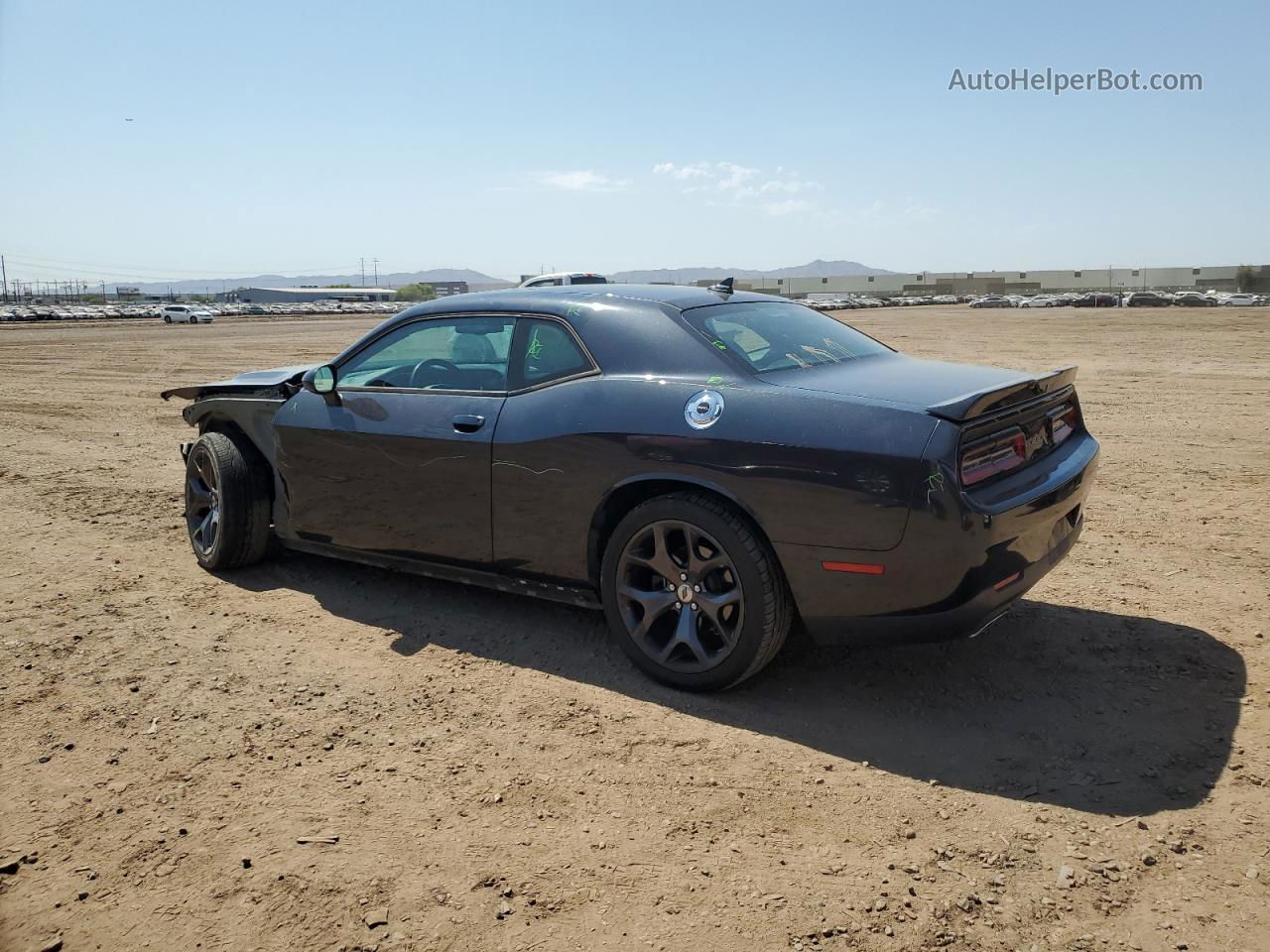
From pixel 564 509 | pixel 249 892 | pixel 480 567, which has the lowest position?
pixel 249 892

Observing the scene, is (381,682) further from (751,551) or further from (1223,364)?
(1223,364)

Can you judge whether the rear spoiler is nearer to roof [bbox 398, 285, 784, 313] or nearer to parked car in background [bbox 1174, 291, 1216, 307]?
roof [bbox 398, 285, 784, 313]

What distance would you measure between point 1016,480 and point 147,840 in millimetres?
3024

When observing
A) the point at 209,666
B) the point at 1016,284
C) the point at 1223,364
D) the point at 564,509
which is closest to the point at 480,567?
the point at 564,509

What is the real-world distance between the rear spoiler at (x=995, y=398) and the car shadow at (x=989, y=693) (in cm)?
110

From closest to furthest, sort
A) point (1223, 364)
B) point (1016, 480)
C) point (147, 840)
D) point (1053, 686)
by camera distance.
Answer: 1. point (147, 840)
2. point (1016, 480)
3. point (1053, 686)
4. point (1223, 364)

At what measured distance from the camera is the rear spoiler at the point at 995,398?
321 centimetres

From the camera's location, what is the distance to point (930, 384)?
3625mm

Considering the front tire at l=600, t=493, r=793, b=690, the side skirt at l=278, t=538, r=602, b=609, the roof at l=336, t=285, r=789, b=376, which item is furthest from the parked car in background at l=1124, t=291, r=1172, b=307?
the front tire at l=600, t=493, r=793, b=690

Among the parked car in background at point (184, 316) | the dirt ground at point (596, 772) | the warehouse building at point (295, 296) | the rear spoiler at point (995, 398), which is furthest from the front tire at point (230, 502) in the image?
the warehouse building at point (295, 296)

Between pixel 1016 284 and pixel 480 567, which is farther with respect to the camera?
pixel 1016 284

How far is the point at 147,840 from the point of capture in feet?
9.22

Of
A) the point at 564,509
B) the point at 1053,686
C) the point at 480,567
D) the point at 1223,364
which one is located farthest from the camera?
the point at 1223,364

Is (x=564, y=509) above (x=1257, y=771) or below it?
above
